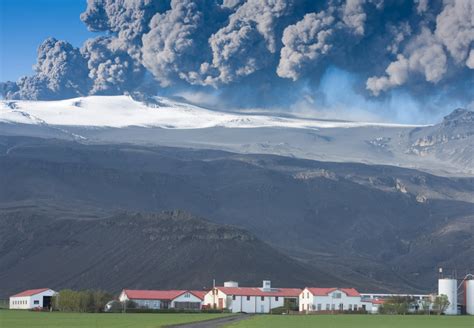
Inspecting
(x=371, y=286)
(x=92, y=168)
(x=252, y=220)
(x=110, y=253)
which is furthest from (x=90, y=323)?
(x=92, y=168)

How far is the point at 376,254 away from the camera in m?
181

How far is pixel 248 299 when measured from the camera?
9938 centimetres

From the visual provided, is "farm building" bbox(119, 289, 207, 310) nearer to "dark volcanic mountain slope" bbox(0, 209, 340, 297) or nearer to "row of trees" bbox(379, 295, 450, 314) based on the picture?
"row of trees" bbox(379, 295, 450, 314)

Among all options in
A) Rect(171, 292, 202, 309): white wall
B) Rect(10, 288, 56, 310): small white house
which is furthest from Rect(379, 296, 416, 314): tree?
Rect(10, 288, 56, 310): small white house

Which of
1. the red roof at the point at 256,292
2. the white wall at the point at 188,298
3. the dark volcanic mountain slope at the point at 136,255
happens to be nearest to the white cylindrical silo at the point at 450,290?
the red roof at the point at 256,292

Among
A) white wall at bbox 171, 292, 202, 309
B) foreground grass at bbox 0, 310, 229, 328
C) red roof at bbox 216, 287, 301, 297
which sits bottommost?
foreground grass at bbox 0, 310, 229, 328

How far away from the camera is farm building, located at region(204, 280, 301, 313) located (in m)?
98.4

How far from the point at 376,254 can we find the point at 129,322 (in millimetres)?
117672

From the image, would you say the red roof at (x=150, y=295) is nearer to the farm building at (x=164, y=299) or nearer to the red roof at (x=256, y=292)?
the farm building at (x=164, y=299)

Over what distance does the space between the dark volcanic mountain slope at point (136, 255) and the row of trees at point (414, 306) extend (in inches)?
988

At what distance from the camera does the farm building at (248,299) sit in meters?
98.4

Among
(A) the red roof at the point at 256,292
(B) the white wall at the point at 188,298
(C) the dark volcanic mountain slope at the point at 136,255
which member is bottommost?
(B) the white wall at the point at 188,298

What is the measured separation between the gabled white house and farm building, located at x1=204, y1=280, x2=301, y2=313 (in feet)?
7.08

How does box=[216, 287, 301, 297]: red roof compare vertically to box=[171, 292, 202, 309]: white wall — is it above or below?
above
